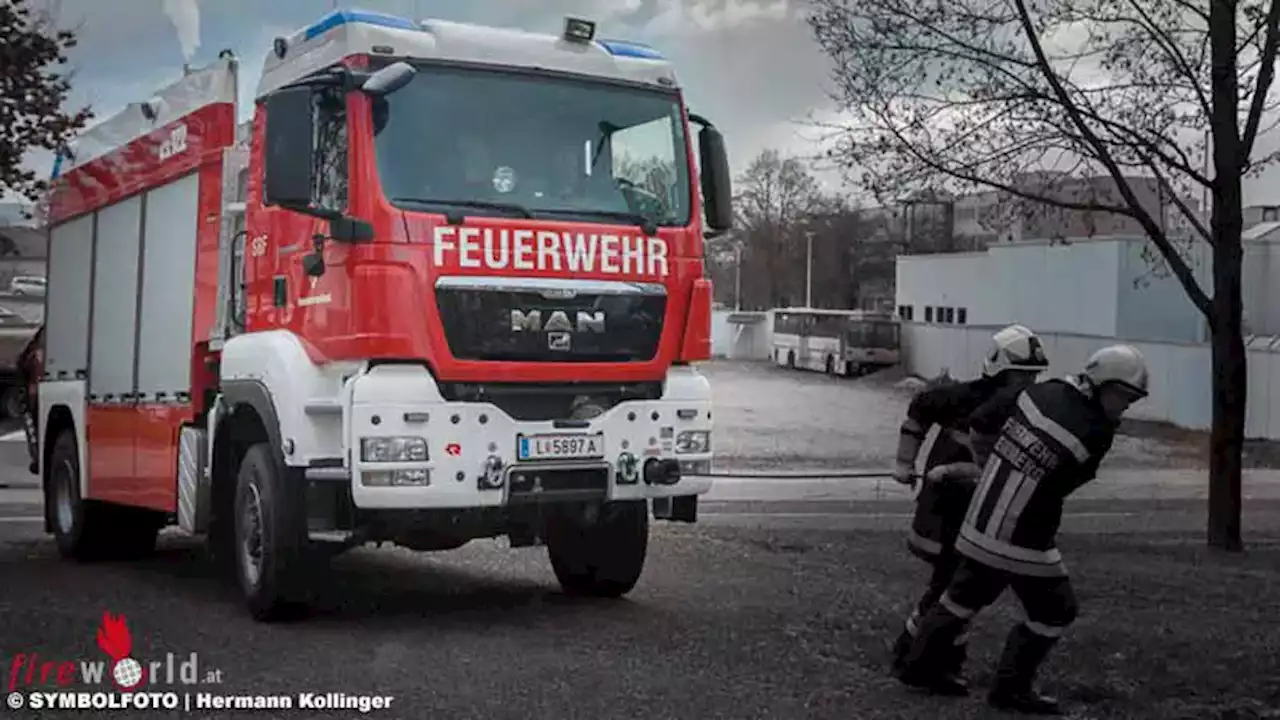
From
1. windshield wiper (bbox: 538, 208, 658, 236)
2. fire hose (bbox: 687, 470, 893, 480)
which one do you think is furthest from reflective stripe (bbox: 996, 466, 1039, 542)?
fire hose (bbox: 687, 470, 893, 480)

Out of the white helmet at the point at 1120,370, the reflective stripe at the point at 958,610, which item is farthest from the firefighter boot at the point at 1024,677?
the white helmet at the point at 1120,370

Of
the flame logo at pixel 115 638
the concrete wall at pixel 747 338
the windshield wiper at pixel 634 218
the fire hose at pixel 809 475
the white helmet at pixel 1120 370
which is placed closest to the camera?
the white helmet at pixel 1120 370

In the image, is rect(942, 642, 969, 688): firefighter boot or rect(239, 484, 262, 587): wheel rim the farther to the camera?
rect(239, 484, 262, 587): wheel rim

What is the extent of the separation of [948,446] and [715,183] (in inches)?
94.3

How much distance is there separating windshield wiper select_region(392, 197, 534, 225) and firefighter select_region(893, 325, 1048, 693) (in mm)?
2415

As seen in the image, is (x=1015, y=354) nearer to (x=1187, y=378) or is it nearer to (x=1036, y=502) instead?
(x=1036, y=502)

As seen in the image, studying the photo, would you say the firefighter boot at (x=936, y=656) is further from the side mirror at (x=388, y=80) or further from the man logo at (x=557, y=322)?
the side mirror at (x=388, y=80)

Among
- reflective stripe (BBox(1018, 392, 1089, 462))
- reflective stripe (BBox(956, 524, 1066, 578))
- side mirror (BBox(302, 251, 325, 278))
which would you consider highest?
side mirror (BBox(302, 251, 325, 278))

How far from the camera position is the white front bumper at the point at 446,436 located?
8109 millimetres

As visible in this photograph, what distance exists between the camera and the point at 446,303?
834 cm

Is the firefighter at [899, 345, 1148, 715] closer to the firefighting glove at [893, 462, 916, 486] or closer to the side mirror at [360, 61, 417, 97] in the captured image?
the firefighting glove at [893, 462, 916, 486]

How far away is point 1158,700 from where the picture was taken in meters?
7.17

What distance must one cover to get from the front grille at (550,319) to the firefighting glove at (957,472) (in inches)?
76.7

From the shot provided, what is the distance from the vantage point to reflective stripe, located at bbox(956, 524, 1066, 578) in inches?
269
